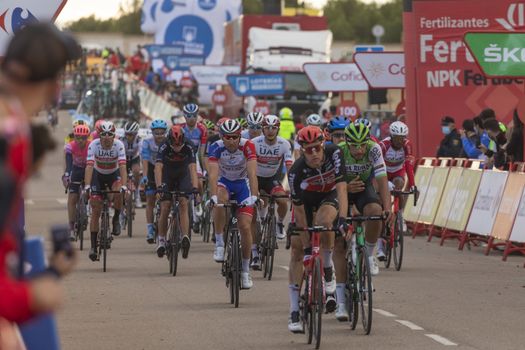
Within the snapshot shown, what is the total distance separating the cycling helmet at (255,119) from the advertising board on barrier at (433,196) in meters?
4.23

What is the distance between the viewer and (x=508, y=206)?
68.7ft

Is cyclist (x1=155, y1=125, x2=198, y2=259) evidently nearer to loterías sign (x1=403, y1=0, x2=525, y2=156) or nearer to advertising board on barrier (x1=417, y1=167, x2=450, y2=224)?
advertising board on barrier (x1=417, y1=167, x2=450, y2=224)

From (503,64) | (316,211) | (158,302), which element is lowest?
(158,302)

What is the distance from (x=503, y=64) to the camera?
24062 millimetres

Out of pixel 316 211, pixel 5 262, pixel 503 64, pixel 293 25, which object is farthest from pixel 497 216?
pixel 293 25

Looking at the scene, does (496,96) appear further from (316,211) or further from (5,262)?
(5,262)

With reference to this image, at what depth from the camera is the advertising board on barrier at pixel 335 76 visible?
3728 centimetres

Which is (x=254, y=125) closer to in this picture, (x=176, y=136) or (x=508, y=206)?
(x=176, y=136)

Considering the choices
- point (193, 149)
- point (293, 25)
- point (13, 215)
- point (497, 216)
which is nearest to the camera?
point (13, 215)

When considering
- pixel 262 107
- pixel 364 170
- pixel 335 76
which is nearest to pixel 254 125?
pixel 364 170

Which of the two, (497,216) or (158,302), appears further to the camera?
(497,216)

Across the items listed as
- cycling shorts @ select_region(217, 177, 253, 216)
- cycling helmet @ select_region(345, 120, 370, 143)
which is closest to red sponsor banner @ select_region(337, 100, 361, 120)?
cycling shorts @ select_region(217, 177, 253, 216)

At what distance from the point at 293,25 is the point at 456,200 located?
101ft

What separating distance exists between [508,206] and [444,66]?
10.3 metres
